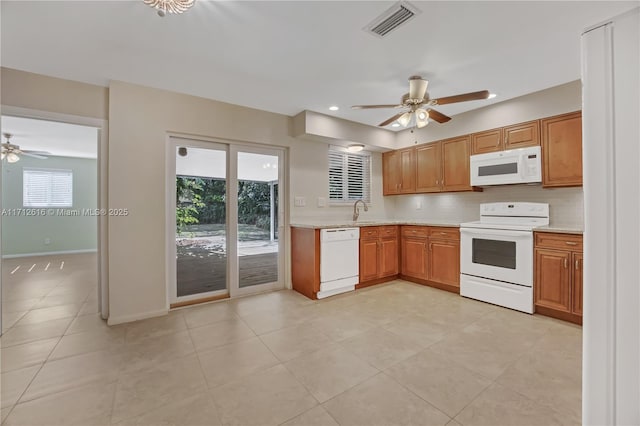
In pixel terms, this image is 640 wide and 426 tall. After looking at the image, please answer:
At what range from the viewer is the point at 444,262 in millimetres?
3938

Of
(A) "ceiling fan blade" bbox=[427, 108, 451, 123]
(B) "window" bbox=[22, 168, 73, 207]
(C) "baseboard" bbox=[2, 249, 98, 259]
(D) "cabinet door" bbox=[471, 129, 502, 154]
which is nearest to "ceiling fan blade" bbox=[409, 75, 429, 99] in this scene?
(A) "ceiling fan blade" bbox=[427, 108, 451, 123]

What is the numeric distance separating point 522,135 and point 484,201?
3.29 feet

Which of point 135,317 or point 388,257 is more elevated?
point 388,257

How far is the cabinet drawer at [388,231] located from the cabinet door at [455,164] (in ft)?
3.20

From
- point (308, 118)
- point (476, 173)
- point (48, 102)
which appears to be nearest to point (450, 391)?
point (476, 173)

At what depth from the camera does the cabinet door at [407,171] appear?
15.5 ft

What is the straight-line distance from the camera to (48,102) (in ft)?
9.16

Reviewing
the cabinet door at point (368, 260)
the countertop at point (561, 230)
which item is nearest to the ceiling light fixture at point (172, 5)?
the cabinet door at point (368, 260)

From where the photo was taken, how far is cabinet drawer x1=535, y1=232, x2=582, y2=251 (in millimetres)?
2803

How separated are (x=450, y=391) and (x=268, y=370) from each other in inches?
49.0

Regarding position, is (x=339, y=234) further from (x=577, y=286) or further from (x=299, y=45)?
(x=577, y=286)

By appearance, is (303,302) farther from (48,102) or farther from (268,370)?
(48,102)

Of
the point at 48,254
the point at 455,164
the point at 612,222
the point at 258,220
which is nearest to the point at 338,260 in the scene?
the point at 258,220

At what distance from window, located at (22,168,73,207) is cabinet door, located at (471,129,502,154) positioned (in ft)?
29.9
